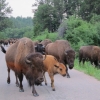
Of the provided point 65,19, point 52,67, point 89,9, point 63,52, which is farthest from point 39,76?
point 89,9

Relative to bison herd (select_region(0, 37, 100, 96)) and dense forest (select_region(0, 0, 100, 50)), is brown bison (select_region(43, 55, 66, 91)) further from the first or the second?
dense forest (select_region(0, 0, 100, 50))

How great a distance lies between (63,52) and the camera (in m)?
15.1

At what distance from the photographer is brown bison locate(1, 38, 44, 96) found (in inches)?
363

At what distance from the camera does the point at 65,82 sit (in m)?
12.6

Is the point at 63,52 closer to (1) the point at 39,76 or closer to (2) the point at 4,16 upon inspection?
(1) the point at 39,76

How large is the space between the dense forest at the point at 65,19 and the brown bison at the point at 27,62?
1608cm

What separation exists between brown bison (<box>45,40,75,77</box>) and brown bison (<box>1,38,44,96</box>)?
3.56 m

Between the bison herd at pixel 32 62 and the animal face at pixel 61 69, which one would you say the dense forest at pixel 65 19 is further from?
the animal face at pixel 61 69

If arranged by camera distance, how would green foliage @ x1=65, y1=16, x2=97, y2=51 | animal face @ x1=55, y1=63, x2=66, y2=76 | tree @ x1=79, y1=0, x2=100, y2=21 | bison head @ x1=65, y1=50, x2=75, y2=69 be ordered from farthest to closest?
tree @ x1=79, y1=0, x2=100, y2=21, green foliage @ x1=65, y1=16, x2=97, y2=51, bison head @ x1=65, y1=50, x2=75, y2=69, animal face @ x1=55, y1=63, x2=66, y2=76

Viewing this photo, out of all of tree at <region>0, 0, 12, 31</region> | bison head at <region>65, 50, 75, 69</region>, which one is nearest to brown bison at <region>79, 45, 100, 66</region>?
bison head at <region>65, 50, 75, 69</region>

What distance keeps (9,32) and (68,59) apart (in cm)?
17583

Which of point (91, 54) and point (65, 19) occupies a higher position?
point (65, 19)

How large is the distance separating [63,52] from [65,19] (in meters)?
26.5

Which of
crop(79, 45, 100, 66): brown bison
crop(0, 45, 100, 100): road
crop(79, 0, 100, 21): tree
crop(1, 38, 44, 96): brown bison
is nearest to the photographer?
crop(1, 38, 44, 96): brown bison
